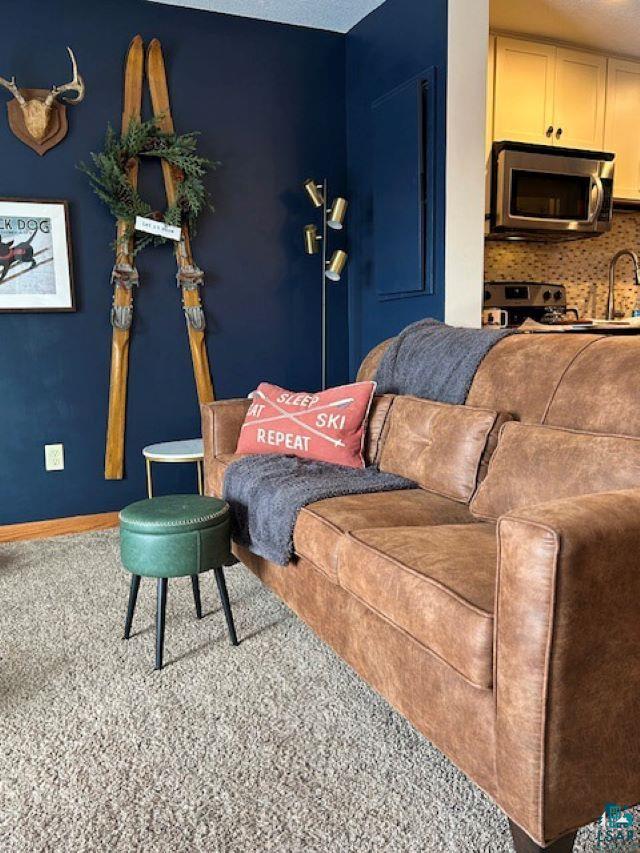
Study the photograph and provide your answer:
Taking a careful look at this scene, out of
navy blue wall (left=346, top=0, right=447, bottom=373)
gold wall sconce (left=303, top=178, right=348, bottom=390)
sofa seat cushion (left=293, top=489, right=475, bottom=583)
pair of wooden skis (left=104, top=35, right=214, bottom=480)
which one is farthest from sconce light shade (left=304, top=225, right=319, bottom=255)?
sofa seat cushion (left=293, top=489, right=475, bottom=583)

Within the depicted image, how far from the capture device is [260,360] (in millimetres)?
3676

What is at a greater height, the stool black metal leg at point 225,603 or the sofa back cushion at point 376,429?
the sofa back cushion at point 376,429

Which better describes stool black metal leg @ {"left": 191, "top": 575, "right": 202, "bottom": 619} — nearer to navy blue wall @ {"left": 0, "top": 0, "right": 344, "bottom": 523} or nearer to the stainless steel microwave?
navy blue wall @ {"left": 0, "top": 0, "right": 344, "bottom": 523}

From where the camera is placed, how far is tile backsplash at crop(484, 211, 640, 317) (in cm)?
416

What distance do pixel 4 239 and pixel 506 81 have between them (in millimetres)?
2835

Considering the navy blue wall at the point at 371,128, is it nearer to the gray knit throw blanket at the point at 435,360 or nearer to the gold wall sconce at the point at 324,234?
the gold wall sconce at the point at 324,234

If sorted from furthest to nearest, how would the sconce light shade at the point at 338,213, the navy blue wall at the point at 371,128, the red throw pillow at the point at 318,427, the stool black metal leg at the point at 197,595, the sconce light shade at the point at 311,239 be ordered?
1. the sconce light shade at the point at 311,239
2. the sconce light shade at the point at 338,213
3. the navy blue wall at the point at 371,128
4. the red throw pillow at the point at 318,427
5. the stool black metal leg at the point at 197,595

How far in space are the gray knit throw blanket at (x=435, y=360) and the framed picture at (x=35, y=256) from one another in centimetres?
167

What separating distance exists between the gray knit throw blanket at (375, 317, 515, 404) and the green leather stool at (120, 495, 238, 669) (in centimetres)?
88

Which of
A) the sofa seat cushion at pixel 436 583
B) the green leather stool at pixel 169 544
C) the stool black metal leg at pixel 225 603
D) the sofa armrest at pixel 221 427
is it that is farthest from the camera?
the sofa armrest at pixel 221 427

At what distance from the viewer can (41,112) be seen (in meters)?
3.01

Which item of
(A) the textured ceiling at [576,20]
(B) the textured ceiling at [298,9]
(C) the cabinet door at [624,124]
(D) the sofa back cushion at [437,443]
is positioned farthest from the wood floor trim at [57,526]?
(C) the cabinet door at [624,124]

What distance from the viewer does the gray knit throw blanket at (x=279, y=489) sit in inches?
75.9

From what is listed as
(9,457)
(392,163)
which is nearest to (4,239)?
(9,457)
